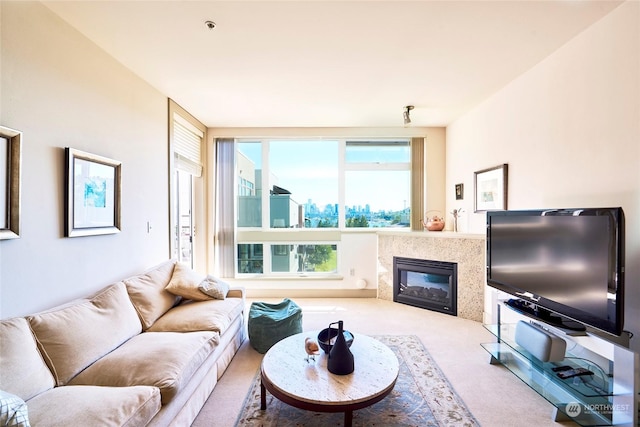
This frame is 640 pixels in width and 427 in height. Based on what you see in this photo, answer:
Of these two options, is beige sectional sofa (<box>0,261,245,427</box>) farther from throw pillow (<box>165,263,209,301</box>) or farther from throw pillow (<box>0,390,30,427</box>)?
throw pillow (<box>165,263,209,301</box>)

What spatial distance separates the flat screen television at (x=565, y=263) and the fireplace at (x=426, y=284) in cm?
111

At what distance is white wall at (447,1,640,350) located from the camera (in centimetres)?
171

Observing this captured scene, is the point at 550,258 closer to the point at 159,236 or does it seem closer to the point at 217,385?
the point at 217,385

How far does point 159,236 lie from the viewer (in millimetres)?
3043

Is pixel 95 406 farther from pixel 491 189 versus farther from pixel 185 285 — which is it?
pixel 491 189

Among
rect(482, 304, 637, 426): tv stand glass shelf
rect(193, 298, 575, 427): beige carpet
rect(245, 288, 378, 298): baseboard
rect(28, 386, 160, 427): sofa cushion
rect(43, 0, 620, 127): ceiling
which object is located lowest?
rect(193, 298, 575, 427): beige carpet

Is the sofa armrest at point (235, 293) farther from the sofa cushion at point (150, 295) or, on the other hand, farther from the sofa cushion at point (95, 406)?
the sofa cushion at point (95, 406)

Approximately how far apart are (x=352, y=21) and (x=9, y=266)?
99.6 inches

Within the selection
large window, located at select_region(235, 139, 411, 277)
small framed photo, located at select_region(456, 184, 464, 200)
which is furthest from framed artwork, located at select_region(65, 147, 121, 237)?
small framed photo, located at select_region(456, 184, 464, 200)

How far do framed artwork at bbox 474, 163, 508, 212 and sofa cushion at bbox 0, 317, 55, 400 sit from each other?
379 centimetres

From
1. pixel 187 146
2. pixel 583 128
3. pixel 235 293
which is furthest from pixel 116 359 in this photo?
pixel 583 128

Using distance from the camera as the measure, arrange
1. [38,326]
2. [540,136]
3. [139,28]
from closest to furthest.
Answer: [38,326] < [139,28] < [540,136]

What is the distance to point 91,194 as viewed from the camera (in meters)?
2.13

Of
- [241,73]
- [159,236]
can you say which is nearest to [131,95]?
[241,73]
